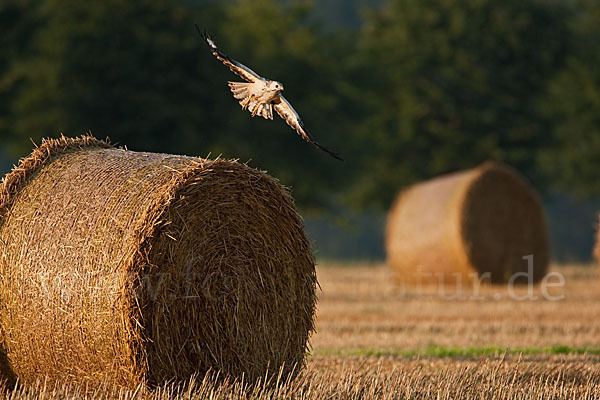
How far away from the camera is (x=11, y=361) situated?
28.6 feet

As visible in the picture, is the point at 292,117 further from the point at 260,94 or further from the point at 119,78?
the point at 119,78

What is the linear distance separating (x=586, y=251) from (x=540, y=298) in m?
46.3

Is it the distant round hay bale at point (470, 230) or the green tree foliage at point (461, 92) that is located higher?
the green tree foliage at point (461, 92)

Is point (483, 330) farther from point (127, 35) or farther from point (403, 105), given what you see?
point (403, 105)

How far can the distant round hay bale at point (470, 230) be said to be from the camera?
22172 millimetres

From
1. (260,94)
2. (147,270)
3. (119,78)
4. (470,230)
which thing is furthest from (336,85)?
(147,270)

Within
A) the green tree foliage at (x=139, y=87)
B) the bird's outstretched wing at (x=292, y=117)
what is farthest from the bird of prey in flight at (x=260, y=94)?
the green tree foliage at (x=139, y=87)

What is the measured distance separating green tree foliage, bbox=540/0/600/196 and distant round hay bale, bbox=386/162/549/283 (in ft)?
39.7

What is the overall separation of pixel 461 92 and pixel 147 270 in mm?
30315

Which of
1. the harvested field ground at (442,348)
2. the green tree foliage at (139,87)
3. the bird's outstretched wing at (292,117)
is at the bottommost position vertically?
the harvested field ground at (442,348)

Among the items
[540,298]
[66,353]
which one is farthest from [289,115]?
[540,298]

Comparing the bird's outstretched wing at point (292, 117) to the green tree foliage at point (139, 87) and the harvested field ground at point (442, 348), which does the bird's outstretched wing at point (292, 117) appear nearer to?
the harvested field ground at point (442, 348)

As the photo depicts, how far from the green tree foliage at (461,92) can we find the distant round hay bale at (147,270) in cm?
2610

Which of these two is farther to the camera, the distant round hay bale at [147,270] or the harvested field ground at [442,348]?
the harvested field ground at [442,348]
